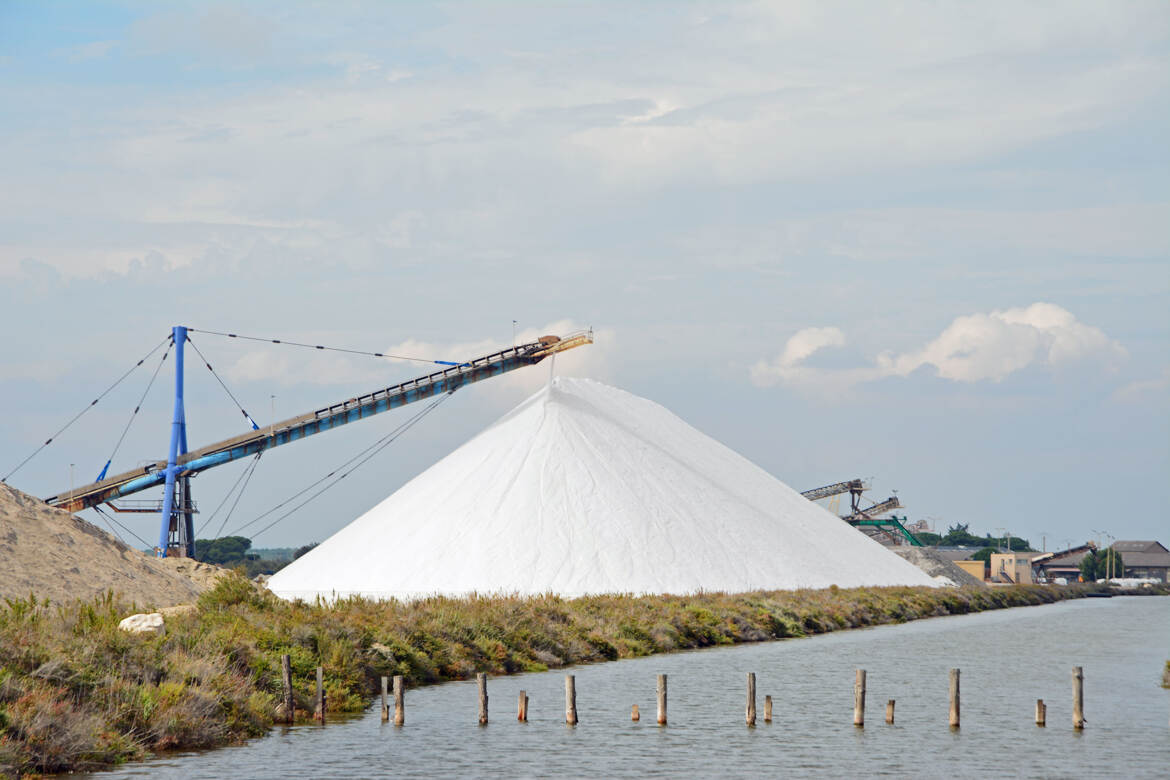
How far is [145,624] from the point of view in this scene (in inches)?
957

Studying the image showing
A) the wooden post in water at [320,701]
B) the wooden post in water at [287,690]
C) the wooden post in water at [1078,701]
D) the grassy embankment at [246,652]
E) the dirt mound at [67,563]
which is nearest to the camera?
the grassy embankment at [246,652]

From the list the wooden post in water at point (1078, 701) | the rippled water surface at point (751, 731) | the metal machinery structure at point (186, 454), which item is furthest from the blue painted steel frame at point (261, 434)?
the wooden post in water at point (1078, 701)

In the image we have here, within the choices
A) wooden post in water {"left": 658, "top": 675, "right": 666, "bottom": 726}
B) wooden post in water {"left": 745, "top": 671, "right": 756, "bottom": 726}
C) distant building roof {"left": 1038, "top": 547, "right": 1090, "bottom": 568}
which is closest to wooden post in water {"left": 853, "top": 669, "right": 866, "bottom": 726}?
wooden post in water {"left": 745, "top": 671, "right": 756, "bottom": 726}

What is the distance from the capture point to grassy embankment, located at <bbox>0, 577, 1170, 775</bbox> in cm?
1719

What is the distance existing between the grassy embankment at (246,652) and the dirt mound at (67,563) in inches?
93.6

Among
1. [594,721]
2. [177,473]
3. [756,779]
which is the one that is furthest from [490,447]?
[756,779]

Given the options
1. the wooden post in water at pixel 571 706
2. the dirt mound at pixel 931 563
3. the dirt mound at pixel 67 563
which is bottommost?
the wooden post in water at pixel 571 706

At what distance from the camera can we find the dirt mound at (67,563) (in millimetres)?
31547

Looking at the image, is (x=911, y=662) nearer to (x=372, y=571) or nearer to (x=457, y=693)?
(x=457, y=693)

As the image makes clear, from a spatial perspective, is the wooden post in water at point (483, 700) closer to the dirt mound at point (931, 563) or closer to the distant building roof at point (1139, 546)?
the dirt mound at point (931, 563)

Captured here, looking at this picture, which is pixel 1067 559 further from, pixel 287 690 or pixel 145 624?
pixel 287 690

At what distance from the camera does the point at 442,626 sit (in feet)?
100.0

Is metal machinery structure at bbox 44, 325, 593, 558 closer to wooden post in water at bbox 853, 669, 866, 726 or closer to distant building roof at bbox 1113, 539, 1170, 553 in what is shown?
wooden post in water at bbox 853, 669, 866, 726

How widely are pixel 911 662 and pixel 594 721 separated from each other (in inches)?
552
